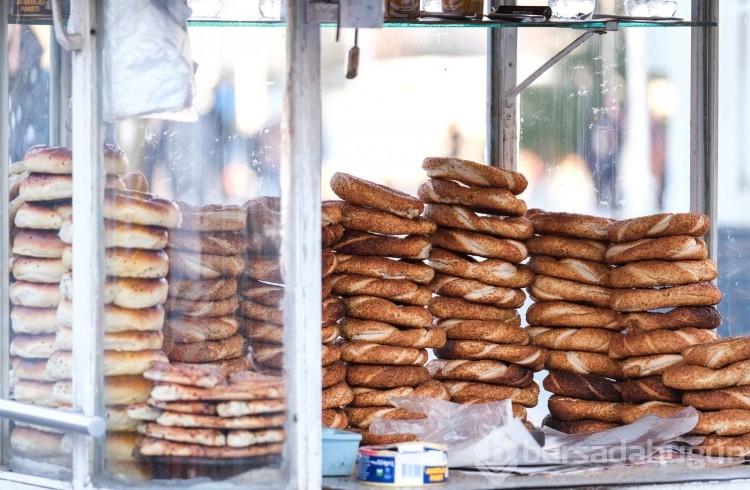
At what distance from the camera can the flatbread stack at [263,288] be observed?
300cm

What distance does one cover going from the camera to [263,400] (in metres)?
2.98

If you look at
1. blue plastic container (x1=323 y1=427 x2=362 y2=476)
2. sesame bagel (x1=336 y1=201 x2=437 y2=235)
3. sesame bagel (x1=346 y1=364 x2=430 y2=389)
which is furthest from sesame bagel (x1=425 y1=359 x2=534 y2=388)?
blue plastic container (x1=323 y1=427 x2=362 y2=476)

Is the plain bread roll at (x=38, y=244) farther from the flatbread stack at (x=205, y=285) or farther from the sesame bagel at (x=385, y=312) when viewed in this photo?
the sesame bagel at (x=385, y=312)

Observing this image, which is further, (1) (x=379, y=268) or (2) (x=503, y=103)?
(2) (x=503, y=103)

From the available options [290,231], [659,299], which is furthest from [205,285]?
[659,299]

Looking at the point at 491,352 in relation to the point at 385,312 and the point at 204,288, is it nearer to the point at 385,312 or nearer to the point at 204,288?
the point at 385,312

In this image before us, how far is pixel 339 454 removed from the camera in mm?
3428

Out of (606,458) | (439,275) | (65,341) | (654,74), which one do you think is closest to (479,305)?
(439,275)

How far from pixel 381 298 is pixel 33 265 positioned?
144 cm

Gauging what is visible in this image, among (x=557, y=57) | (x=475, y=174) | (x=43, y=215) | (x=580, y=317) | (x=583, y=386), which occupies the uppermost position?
(x=557, y=57)

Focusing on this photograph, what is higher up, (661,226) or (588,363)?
(661,226)

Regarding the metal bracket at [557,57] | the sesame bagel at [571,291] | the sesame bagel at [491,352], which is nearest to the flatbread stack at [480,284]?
the sesame bagel at [491,352]

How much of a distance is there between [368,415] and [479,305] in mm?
675

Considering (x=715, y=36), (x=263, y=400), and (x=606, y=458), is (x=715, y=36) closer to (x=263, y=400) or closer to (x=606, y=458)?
(x=606, y=458)
